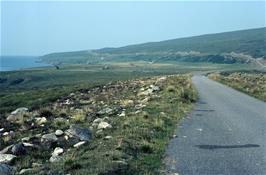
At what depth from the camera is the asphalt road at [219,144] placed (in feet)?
35.3

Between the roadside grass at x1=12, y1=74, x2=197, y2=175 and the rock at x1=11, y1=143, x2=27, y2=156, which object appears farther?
the rock at x1=11, y1=143, x2=27, y2=156

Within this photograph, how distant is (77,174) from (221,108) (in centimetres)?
1571

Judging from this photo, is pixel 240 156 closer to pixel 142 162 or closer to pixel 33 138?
pixel 142 162

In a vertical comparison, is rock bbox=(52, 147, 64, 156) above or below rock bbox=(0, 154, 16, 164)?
below

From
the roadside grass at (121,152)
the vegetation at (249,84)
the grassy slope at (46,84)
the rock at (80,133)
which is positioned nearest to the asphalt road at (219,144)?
the roadside grass at (121,152)

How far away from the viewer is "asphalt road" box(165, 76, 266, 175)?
35.3ft

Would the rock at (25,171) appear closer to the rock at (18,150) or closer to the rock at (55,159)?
the rock at (55,159)

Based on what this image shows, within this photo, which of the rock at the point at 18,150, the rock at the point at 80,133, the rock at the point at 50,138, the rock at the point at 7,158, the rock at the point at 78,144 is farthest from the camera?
the rock at the point at 80,133

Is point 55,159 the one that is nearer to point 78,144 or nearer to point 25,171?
point 25,171

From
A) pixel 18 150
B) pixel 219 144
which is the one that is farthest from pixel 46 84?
pixel 18 150

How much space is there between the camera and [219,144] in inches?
544

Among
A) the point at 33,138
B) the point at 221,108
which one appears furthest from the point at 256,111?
the point at 33,138

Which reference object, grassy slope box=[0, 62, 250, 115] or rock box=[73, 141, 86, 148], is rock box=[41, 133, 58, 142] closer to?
rock box=[73, 141, 86, 148]

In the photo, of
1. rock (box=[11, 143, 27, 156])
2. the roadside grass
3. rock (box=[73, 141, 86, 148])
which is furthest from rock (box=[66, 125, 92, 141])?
rock (box=[11, 143, 27, 156])
